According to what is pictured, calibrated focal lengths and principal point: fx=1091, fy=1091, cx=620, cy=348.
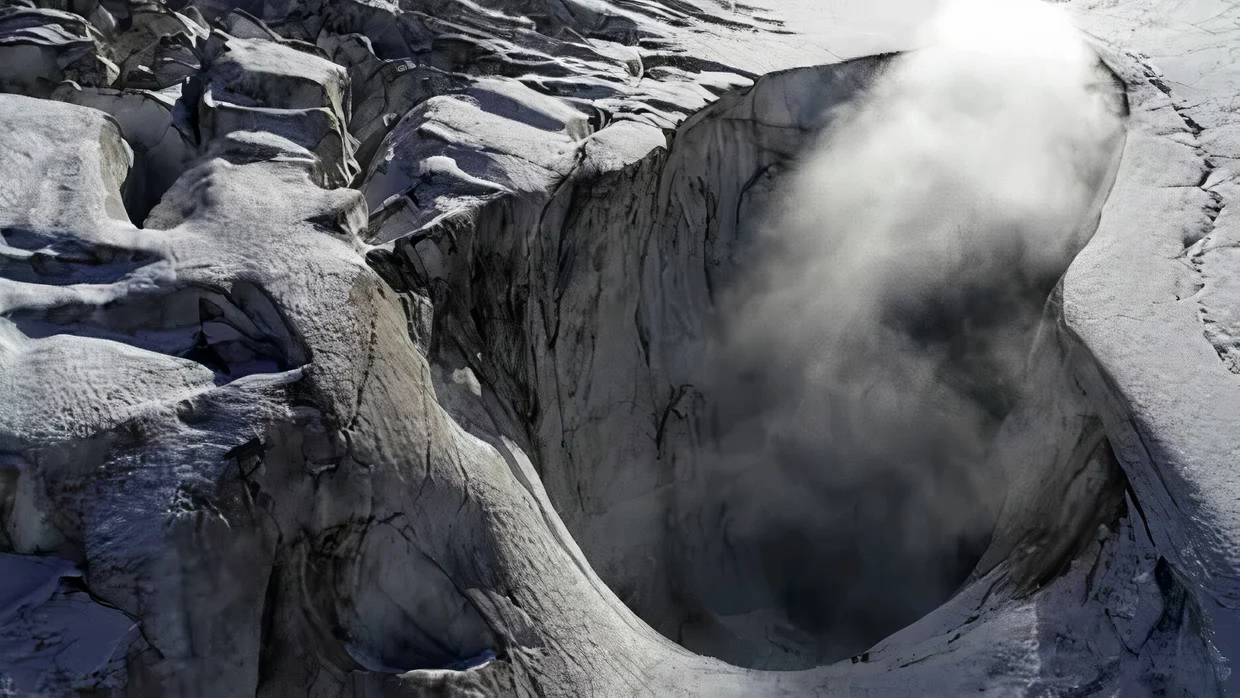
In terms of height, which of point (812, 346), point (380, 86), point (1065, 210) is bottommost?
point (812, 346)

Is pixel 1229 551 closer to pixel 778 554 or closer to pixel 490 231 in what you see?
pixel 778 554

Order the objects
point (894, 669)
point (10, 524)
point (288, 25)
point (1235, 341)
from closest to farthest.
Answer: point (10, 524), point (894, 669), point (1235, 341), point (288, 25)

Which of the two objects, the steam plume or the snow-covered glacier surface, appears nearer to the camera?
the snow-covered glacier surface

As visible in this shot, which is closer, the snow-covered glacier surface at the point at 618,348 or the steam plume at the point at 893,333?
the snow-covered glacier surface at the point at 618,348

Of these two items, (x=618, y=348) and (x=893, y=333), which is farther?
(x=893, y=333)

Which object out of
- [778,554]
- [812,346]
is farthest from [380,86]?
[778,554]

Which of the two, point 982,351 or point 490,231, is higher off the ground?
point 490,231

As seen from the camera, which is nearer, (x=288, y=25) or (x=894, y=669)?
(x=894, y=669)

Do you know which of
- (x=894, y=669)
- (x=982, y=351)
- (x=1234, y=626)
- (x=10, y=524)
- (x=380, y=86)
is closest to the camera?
(x=10, y=524)
